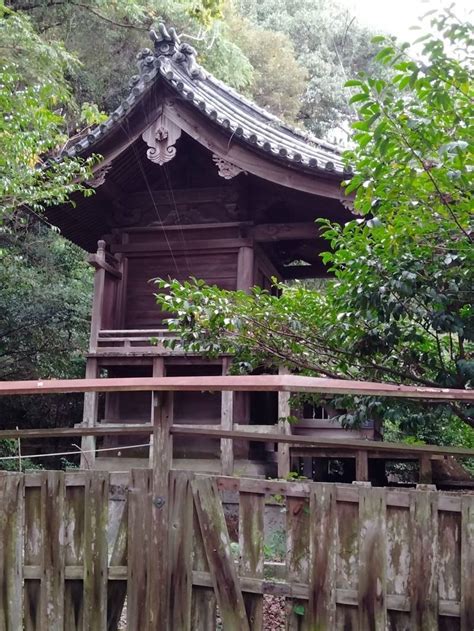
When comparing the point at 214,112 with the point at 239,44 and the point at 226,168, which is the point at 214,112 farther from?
the point at 239,44

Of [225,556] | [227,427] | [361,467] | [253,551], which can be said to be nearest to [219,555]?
[225,556]

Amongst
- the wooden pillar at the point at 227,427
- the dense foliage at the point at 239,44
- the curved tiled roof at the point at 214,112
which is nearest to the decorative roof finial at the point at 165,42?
the curved tiled roof at the point at 214,112

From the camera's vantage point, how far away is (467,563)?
244 centimetres

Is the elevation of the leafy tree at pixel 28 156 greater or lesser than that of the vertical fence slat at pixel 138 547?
greater

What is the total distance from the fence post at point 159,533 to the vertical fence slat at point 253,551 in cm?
37

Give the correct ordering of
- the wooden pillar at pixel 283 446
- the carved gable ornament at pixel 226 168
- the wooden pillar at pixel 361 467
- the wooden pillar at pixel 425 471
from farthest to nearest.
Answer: the carved gable ornament at pixel 226 168 < the wooden pillar at pixel 361 467 < the wooden pillar at pixel 425 471 < the wooden pillar at pixel 283 446

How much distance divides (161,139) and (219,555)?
20.3ft

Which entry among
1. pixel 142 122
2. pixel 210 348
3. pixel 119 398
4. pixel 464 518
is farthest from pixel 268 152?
pixel 464 518

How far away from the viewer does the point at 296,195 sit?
7.83m

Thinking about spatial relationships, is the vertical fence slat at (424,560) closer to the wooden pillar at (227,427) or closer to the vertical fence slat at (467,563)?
the vertical fence slat at (467,563)

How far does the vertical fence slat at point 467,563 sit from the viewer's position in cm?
242

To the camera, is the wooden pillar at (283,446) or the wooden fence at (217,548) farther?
the wooden pillar at (283,446)

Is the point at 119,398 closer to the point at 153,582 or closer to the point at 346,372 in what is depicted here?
the point at 346,372

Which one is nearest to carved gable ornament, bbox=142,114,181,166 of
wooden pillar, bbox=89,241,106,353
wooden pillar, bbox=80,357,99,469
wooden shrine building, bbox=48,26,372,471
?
wooden shrine building, bbox=48,26,372,471
